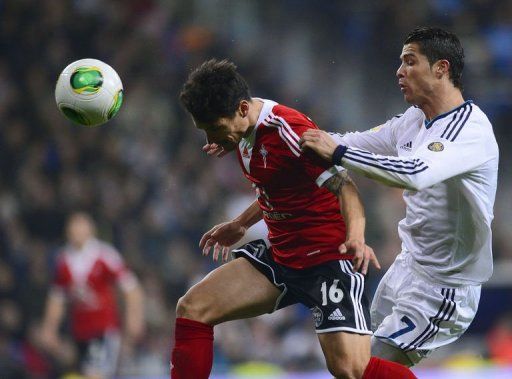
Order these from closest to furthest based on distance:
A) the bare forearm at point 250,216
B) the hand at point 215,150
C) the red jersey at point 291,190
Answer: the red jersey at point 291,190 → the hand at point 215,150 → the bare forearm at point 250,216

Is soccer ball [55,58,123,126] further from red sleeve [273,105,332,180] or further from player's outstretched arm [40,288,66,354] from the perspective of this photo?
player's outstretched arm [40,288,66,354]

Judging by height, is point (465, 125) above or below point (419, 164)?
above

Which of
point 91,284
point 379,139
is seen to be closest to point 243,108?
point 379,139

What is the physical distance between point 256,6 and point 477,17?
7.96 ft

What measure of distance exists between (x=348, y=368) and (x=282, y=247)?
62cm

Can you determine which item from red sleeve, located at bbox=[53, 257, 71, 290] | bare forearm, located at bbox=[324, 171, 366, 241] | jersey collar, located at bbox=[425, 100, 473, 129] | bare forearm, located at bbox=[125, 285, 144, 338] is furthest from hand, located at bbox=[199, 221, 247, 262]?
red sleeve, located at bbox=[53, 257, 71, 290]

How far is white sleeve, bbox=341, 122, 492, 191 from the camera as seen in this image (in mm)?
3982

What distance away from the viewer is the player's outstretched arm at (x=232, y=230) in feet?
15.7

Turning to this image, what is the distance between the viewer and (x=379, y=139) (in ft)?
15.6

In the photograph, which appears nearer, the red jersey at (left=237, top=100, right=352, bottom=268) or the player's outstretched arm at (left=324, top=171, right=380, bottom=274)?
the player's outstretched arm at (left=324, top=171, right=380, bottom=274)

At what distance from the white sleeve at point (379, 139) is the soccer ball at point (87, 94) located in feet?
3.53

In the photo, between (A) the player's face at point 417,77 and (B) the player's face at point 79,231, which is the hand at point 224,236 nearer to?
(A) the player's face at point 417,77

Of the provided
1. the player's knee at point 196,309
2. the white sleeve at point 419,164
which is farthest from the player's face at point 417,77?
the player's knee at point 196,309

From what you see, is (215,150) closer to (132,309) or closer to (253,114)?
(253,114)
